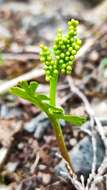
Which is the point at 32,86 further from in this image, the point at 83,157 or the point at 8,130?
the point at 8,130

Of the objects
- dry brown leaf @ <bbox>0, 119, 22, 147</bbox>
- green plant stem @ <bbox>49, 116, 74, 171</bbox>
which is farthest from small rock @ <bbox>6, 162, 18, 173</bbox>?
green plant stem @ <bbox>49, 116, 74, 171</bbox>

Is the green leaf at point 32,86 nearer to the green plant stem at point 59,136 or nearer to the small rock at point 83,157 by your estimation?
the green plant stem at point 59,136

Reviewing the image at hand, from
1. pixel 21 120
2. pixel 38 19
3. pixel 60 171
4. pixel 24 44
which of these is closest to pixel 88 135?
pixel 60 171

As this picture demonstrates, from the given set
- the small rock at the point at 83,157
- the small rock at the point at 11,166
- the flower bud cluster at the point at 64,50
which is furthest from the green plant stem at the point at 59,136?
the small rock at the point at 11,166

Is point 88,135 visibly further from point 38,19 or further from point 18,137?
point 38,19

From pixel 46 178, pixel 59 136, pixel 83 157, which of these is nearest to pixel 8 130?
pixel 46 178

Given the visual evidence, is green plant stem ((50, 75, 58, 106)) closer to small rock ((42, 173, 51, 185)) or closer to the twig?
small rock ((42, 173, 51, 185))
